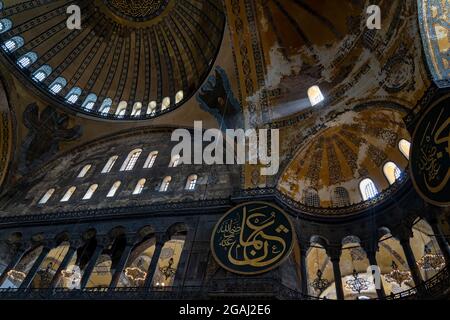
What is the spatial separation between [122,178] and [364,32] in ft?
29.2

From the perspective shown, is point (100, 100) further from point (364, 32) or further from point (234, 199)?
point (364, 32)

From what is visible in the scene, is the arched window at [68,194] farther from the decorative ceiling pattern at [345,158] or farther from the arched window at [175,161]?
the decorative ceiling pattern at [345,158]

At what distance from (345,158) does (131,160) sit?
7.79 metres

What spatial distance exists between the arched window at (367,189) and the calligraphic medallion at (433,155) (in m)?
2.52

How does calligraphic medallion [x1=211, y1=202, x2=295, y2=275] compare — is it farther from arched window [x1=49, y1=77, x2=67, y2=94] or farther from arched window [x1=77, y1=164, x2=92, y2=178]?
arched window [x1=49, y1=77, x2=67, y2=94]

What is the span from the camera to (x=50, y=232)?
10.3 metres

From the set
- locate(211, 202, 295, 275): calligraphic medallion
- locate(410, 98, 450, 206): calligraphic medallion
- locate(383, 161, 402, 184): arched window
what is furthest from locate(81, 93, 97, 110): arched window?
locate(410, 98, 450, 206): calligraphic medallion

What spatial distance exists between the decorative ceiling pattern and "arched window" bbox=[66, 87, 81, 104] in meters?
10.6

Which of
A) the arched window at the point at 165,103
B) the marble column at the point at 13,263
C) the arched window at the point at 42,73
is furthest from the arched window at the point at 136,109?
the marble column at the point at 13,263

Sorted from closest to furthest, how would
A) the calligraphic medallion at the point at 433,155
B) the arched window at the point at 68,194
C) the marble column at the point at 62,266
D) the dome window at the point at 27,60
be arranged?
the calligraphic medallion at the point at 433,155 → the marble column at the point at 62,266 → the arched window at the point at 68,194 → the dome window at the point at 27,60

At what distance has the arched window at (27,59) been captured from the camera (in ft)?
45.1

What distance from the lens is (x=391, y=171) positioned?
28.9 ft
